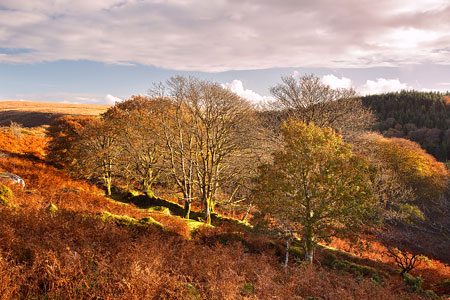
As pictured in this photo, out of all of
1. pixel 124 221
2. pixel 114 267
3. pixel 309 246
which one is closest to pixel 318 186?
pixel 309 246

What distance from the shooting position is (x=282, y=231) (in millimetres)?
11984

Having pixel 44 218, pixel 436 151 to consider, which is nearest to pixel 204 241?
pixel 44 218

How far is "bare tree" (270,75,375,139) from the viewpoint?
22203 millimetres

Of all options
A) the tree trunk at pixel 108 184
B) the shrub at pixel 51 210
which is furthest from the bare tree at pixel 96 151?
the shrub at pixel 51 210

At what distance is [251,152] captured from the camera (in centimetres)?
2055

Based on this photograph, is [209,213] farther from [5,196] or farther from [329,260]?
[5,196]

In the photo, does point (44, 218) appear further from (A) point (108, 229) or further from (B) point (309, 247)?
(B) point (309, 247)

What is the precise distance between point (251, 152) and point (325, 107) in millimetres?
7854

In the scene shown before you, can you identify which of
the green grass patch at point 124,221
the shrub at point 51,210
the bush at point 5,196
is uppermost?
the bush at point 5,196

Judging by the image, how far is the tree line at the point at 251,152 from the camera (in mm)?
10891

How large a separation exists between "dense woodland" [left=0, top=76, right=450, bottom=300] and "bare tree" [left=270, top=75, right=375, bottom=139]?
0.35 feet

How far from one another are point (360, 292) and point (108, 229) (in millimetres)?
7683

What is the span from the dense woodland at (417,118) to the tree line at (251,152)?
230ft

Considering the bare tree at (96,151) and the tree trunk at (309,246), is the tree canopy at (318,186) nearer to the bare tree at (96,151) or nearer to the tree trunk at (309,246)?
the tree trunk at (309,246)
